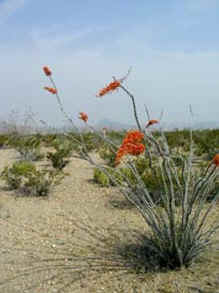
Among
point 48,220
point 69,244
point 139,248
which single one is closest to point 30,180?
point 48,220

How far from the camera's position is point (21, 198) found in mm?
5469

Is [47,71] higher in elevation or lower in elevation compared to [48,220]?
higher

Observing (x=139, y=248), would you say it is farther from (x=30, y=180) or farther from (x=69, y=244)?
(x=30, y=180)

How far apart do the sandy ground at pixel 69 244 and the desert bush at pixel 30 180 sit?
16 cm

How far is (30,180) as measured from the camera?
5.68 m

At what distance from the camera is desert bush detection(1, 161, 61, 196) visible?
5621 millimetres

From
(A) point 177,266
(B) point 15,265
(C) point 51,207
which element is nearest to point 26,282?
(B) point 15,265

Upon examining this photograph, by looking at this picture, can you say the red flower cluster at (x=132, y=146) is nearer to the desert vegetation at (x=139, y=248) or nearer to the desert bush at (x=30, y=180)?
the desert vegetation at (x=139, y=248)

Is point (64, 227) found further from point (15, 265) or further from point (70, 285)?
point (70, 285)

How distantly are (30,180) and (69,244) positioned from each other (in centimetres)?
227

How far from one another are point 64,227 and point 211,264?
5.86ft

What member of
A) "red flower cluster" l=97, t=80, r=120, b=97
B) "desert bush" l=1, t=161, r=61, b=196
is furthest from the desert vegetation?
"desert bush" l=1, t=161, r=61, b=196

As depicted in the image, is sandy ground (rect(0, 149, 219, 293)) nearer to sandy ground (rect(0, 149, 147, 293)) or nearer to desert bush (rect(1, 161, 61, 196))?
sandy ground (rect(0, 149, 147, 293))

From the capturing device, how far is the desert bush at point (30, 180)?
5.62m
